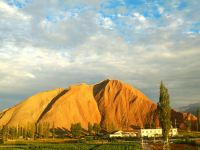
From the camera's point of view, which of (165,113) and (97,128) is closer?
(165,113)

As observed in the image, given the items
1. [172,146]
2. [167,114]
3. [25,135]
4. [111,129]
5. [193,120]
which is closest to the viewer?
[167,114]

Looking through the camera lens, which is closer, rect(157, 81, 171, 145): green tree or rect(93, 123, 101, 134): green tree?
rect(157, 81, 171, 145): green tree

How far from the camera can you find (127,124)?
19225 centimetres

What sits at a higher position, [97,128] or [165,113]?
[165,113]

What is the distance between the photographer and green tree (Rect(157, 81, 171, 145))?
187ft

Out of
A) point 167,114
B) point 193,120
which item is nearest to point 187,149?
point 167,114

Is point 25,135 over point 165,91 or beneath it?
beneath

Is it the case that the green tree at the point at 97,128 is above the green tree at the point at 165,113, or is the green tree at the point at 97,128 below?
below

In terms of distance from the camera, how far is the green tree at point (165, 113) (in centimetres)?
5712

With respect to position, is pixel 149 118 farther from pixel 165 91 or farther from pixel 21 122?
pixel 165 91

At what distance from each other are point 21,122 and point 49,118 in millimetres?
17078

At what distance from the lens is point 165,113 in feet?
188

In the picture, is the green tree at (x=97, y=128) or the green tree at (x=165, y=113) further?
the green tree at (x=97, y=128)

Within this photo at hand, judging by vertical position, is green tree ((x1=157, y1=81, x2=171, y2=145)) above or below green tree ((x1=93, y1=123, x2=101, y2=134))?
above
